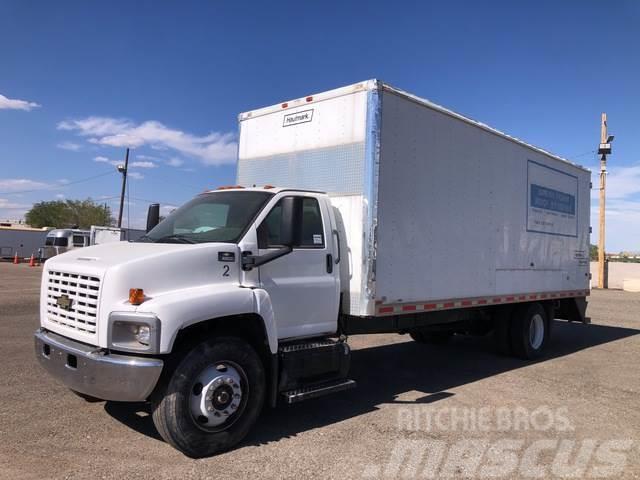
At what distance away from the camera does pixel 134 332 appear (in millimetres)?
4277

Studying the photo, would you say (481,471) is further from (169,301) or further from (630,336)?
(630,336)

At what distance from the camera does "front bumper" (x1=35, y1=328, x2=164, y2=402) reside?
4.18 m

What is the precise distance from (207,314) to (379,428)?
2196mm

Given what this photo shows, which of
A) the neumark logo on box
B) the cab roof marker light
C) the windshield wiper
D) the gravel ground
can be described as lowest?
the gravel ground

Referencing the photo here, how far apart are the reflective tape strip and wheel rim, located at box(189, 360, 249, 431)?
75.0 inches

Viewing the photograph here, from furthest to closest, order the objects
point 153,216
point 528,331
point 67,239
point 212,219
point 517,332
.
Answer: point 67,239
point 528,331
point 517,332
point 153,216
point 212,219

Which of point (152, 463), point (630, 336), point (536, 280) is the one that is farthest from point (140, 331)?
point (630, 336)

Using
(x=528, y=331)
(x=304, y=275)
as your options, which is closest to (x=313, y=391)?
(x=304, y=275)

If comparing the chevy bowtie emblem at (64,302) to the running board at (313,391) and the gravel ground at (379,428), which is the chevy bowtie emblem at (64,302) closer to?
the gravel ground at (379,428)

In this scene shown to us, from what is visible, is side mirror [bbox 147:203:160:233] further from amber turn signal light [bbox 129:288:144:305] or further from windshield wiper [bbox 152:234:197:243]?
amber turn signal light [bbox 129:288:144:305]

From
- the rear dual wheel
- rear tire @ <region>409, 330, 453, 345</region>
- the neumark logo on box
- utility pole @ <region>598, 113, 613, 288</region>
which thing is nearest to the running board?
the neumark logo on box

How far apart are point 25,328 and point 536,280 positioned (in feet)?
30.6

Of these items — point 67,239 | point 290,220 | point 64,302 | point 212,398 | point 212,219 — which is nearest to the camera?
point 212,398

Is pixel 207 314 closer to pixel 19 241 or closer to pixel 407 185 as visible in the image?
pixel 407 185
